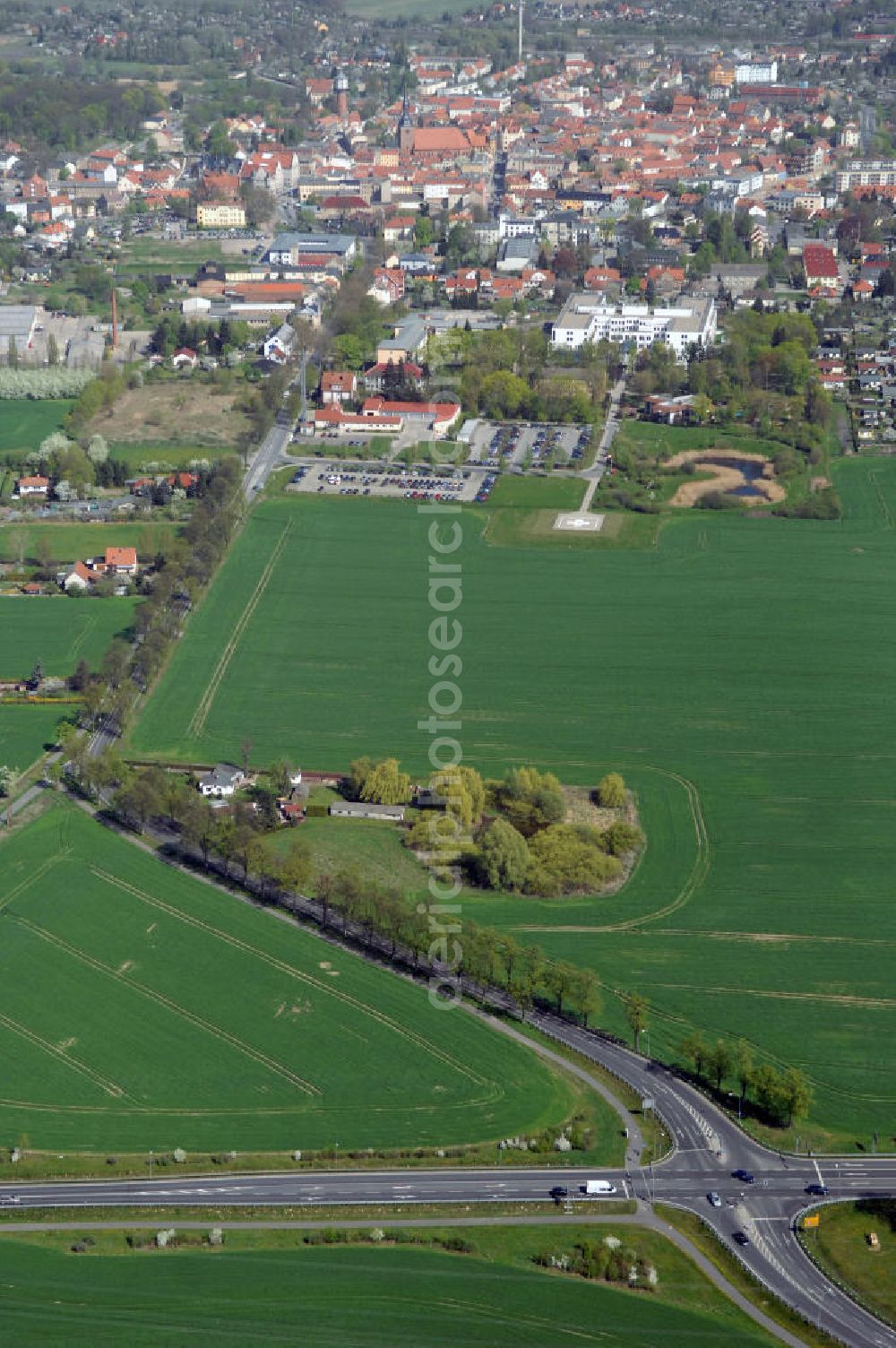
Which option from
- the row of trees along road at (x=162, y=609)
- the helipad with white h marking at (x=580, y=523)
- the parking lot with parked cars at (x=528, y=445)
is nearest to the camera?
the row of trees along road at (x=162, y=609)

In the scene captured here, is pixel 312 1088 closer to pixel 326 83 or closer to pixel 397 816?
pixel 397 816

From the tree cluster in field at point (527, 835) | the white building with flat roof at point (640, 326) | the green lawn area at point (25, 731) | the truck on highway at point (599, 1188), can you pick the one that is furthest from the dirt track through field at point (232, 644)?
the white building with flat roof at point (640, 326)

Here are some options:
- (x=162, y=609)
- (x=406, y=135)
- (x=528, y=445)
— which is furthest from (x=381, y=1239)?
(x=406, y=135)

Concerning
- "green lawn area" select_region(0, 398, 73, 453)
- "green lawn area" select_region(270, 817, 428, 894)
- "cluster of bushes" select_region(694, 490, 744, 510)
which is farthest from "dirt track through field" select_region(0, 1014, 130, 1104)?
"green lawn area" select_region(0, 398, 73, 453)

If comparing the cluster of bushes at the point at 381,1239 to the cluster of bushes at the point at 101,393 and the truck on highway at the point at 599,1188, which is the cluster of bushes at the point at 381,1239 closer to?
the truck on highway at the point at 599,1188

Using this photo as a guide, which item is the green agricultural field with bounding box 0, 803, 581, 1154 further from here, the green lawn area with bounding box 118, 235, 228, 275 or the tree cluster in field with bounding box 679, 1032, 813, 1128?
the green lawn area with bounding box 118, 235, 228, 275

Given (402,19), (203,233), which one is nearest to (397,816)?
(203,233)
